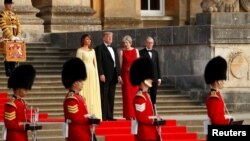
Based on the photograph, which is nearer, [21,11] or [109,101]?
[109,101]

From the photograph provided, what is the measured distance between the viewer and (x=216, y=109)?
16.1 metres

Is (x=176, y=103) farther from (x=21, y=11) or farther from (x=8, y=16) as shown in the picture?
(x=21, y=11)

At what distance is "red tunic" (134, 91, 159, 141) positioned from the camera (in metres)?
15.9

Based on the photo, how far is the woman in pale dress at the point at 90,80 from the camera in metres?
20.9

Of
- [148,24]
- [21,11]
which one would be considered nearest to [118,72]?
[21,11]

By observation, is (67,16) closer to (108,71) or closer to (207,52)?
(207,52)

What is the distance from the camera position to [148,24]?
35.4 meters

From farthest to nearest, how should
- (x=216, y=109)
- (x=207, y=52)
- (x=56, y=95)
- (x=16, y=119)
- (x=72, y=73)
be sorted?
(x=207, y=52) < (x=56, y=95) < (x=216, y=109) < (x=72, y=73) < (x=16, y=119)

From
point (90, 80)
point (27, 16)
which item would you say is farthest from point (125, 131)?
point (27, 16)

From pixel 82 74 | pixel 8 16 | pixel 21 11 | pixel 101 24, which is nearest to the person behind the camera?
pixel 82 74

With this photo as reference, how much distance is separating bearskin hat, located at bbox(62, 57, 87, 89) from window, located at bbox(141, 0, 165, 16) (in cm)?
1937

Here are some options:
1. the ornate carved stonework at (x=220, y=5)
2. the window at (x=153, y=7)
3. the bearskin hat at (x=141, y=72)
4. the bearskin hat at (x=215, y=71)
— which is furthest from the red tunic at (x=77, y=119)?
the window at (x=153, y=7)

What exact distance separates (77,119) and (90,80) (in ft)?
18.2

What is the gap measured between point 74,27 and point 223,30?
285 inches
